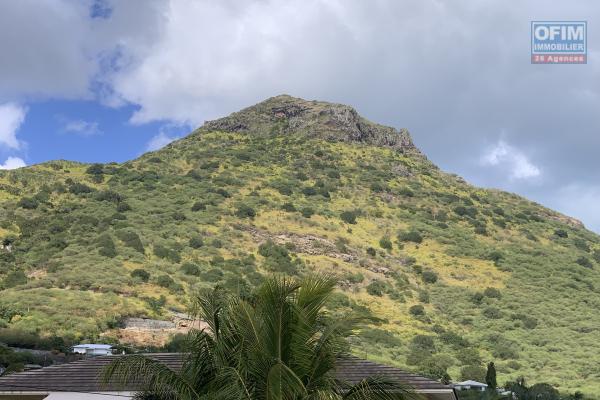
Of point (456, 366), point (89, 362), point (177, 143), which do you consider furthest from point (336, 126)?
point (89, 362)

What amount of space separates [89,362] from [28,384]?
1.68 meters

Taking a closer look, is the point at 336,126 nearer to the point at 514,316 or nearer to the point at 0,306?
the point at 514,316

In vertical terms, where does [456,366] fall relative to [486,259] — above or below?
below

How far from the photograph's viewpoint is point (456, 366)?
44219 mm

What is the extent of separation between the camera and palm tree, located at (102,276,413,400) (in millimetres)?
7727

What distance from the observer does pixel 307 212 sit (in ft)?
235

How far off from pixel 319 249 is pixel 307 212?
909cm

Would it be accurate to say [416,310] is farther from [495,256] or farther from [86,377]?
[86,377]

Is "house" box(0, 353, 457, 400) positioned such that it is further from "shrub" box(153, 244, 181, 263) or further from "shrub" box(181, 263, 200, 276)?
"shrub" box(153, 244, 181, 263)

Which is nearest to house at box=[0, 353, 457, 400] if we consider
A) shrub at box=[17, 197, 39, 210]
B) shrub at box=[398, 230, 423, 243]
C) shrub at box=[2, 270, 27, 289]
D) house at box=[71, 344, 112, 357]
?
house at box=[71, 344, 112, 357]

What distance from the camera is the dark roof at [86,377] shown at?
11.9 meters

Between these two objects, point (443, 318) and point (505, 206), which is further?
point (505, 206)

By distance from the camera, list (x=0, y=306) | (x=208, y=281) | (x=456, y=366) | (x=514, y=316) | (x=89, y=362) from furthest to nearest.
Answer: (x=514, y=316), (x=208, y=281), (x=456, y=366), (x=0, y=306), (x=89, y=362)

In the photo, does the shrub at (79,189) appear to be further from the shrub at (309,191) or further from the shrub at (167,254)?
the shrub at (309,191)
